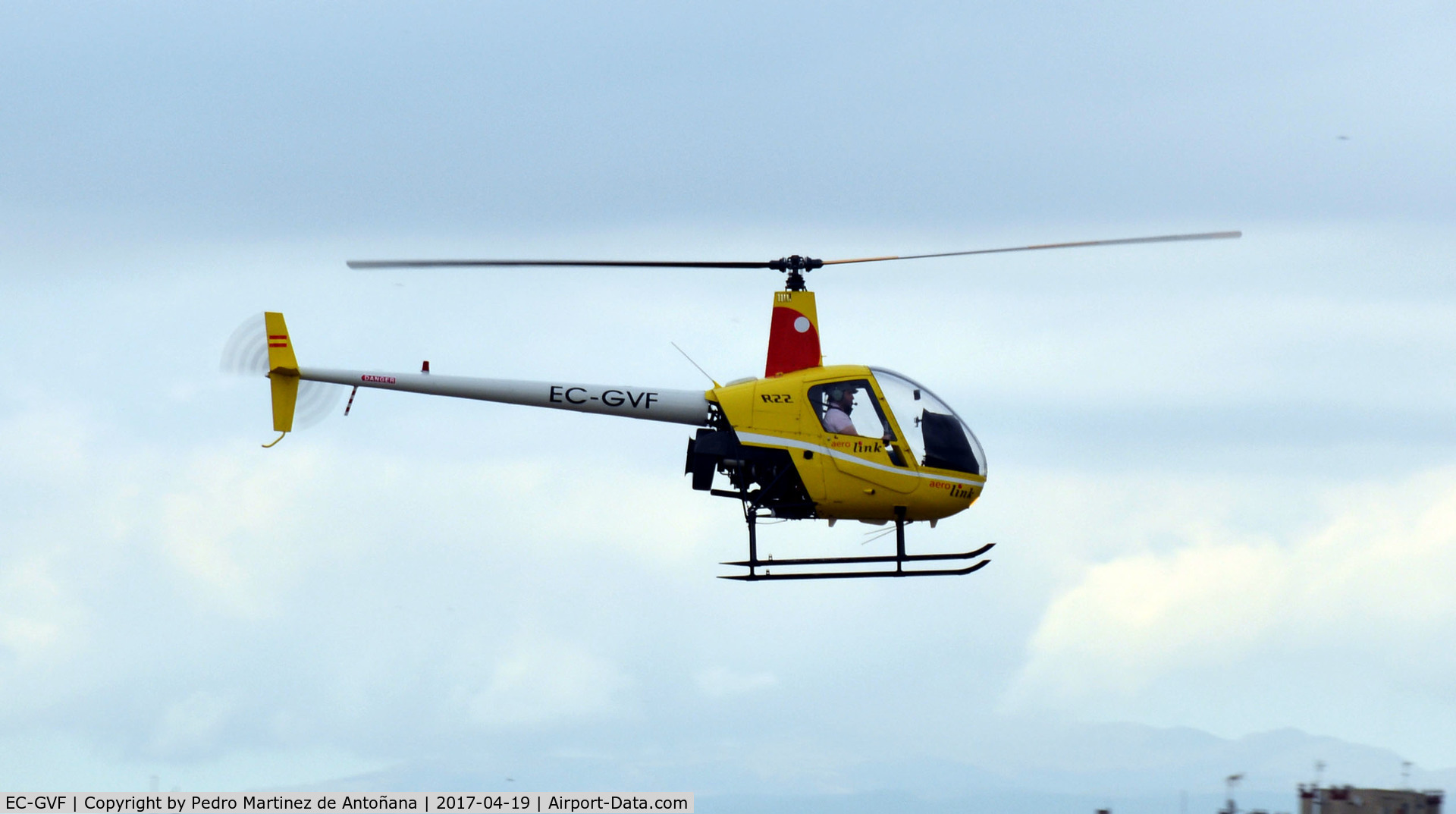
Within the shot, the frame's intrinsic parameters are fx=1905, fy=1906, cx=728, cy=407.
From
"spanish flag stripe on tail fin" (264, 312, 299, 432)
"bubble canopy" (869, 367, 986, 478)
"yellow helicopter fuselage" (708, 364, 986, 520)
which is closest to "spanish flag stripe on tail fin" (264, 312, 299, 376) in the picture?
"spanish flag stripe on tail fin" (264, 312, 299, 432)

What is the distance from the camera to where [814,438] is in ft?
115

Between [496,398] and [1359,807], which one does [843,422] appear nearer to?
[496,398]

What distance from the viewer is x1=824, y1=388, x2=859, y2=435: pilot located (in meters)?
35.2

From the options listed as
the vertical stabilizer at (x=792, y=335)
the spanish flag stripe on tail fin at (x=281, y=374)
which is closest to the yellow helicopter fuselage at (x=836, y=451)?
the vertical stabilizer at (x=792, y=335)

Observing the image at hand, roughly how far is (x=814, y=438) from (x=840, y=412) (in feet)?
2.35

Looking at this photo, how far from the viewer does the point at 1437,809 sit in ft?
148

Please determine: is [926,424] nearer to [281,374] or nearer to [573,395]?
[573,395]

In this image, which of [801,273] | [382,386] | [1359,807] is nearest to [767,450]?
[801,273]

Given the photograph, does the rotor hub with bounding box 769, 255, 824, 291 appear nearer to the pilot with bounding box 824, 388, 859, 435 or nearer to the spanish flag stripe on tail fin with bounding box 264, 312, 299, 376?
the pilot with bounding box 824, 388, 859, 435

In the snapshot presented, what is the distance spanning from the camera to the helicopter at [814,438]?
35.1 meters

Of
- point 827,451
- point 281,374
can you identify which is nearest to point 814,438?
point 827,451

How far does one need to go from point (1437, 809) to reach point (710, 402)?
71.2ft

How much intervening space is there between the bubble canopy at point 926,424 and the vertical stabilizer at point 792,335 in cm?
142

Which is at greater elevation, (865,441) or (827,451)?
(865,441)
